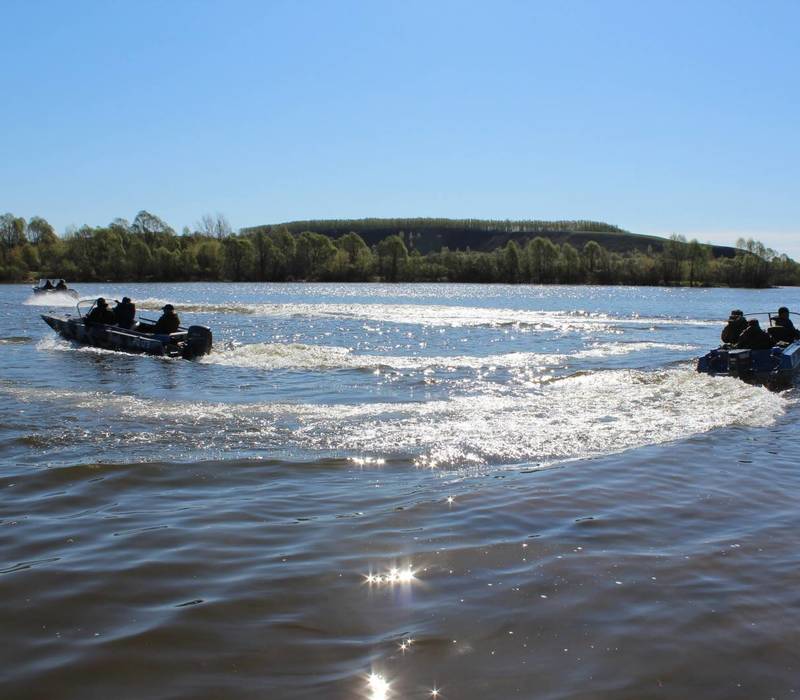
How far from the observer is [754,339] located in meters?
18.2

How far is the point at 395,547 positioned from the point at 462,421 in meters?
6.15

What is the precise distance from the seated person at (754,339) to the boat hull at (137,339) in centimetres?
1427

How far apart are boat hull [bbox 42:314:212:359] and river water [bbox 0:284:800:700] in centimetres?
651

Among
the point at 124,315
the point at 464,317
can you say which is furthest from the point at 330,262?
the point at 124,315

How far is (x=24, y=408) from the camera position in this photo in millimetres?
12266

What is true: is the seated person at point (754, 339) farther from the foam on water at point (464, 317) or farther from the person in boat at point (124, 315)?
the person in boat at point (124, 315)

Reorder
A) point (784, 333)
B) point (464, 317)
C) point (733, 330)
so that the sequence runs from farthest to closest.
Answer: point (464, 317) → point (784, 333) → point (733, 330)

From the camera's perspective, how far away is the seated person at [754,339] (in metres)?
18.2

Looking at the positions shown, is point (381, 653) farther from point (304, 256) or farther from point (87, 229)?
point (87, 229)

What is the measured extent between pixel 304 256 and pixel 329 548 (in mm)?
118408

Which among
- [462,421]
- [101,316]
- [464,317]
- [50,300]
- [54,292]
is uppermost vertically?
[54,292]

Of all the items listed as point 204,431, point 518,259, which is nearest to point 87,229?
point 518,259

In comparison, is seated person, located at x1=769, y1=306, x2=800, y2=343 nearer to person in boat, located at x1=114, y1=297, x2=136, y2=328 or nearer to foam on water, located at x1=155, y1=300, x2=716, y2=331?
foam on water, located at x1=155, y1=300, x2=716, y2=331

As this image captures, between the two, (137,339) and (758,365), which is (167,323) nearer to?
(137,339)
